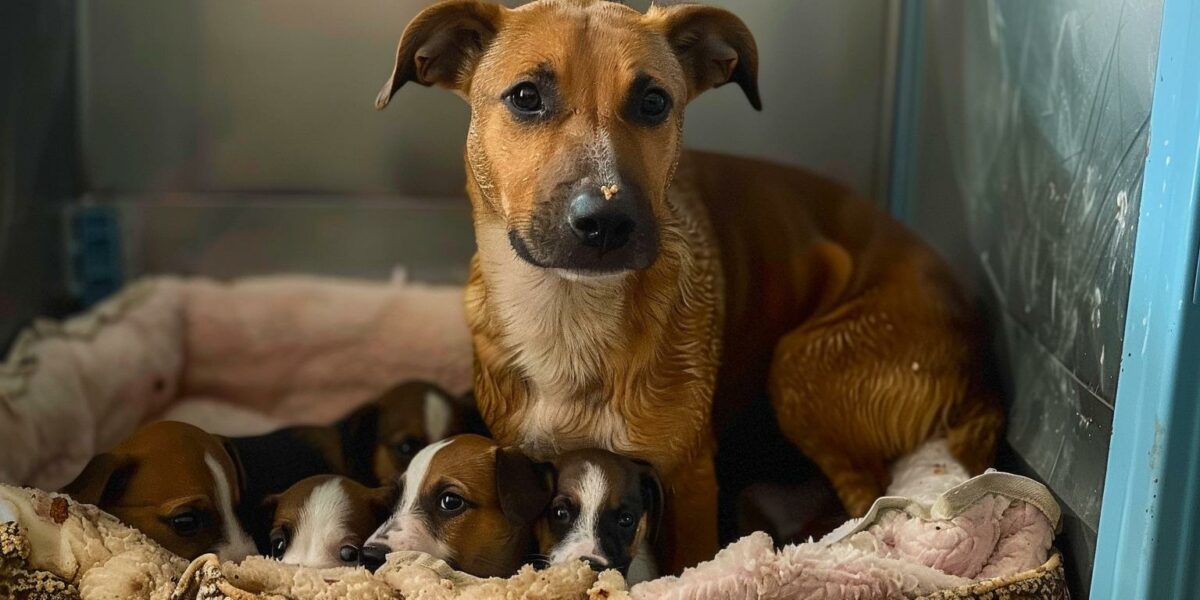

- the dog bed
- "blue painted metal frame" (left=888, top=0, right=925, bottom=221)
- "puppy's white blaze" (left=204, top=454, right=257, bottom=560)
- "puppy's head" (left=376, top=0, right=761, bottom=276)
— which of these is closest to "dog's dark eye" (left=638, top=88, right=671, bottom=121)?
"puppy's head" (left=376, top=0, right=761, bottom=276)

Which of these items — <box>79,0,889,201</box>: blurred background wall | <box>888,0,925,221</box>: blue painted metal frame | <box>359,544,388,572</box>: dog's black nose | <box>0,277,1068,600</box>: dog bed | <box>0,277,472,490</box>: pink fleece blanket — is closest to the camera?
<box>0,277,1068,600</box>: dog bed

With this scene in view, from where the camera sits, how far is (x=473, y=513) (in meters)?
1.53

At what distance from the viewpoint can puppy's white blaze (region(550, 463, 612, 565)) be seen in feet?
4.81

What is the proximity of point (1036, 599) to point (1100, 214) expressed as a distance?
1.81ft

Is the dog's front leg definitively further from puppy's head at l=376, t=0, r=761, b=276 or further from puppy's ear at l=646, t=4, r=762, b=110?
puppy's ear at l=646, t=4, r=762, b=110

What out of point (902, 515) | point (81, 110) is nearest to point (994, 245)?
point (902, 515)

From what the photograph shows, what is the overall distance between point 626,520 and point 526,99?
0.59 meters

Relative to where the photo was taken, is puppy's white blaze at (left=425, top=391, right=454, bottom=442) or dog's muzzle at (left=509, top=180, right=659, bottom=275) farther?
puppy's white blaze at (left=425, top=391, right=454, bottom=442)

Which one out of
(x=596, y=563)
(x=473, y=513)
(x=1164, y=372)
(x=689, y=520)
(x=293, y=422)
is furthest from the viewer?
(x=293, y=422)

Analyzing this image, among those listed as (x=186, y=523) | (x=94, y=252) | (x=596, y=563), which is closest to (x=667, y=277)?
(x=596, y=563)

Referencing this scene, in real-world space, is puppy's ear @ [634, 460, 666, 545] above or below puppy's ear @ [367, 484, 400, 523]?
above

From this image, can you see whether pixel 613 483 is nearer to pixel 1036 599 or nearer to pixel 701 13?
pixel 1036 599

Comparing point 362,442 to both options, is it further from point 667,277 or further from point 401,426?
point 667,277

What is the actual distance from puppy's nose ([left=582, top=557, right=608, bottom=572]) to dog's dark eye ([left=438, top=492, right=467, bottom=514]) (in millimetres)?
210
